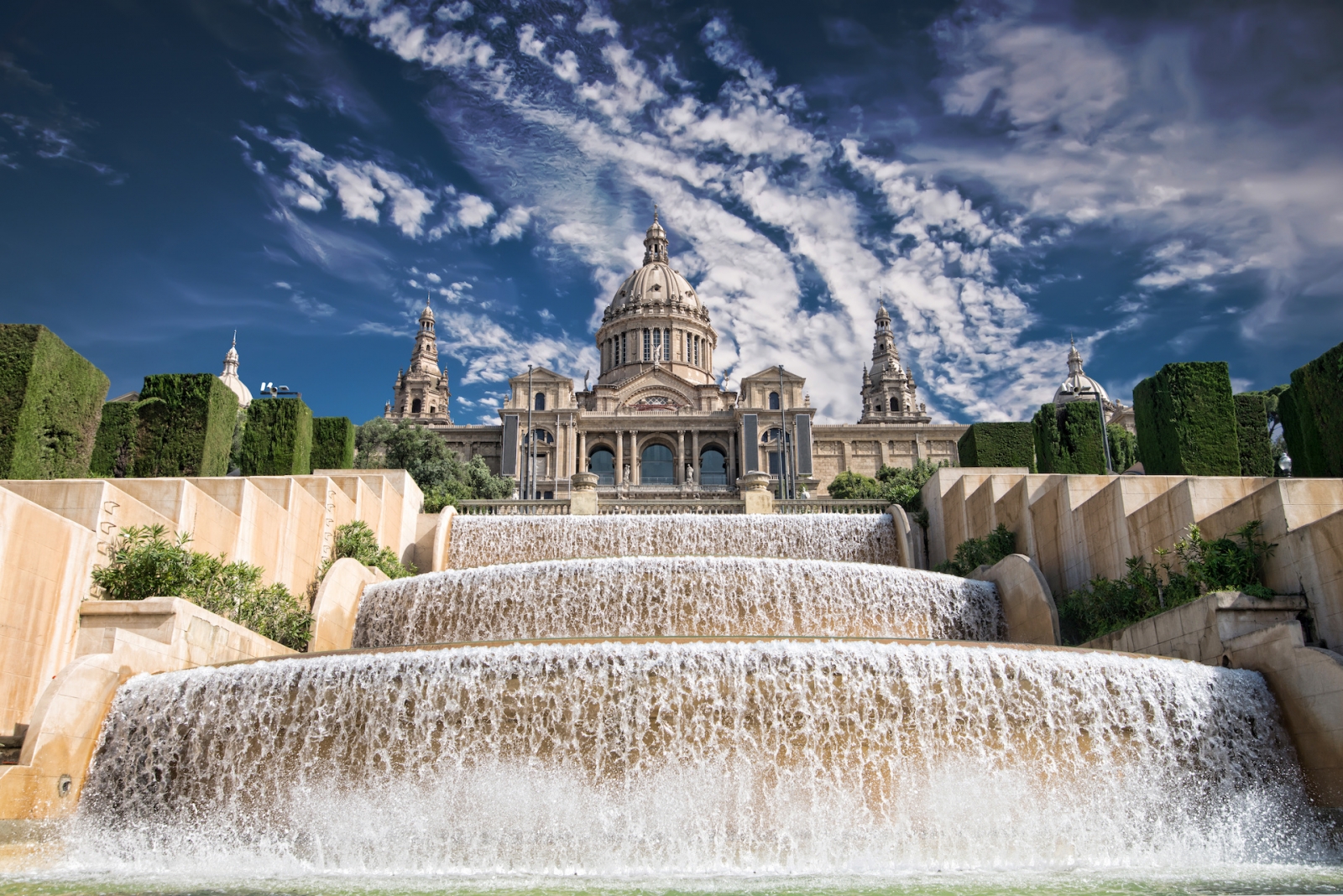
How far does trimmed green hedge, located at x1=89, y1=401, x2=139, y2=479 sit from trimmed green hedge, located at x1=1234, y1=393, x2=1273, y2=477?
80.6 feet

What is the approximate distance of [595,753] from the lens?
33.6 feet

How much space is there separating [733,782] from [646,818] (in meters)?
0.95

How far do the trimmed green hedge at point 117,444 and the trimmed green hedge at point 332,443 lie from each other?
17.4 ft

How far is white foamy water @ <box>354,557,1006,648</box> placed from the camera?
1628cm

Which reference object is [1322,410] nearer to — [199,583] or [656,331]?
[199,583]

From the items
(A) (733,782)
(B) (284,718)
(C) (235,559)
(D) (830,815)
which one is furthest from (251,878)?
(C) (235,559)

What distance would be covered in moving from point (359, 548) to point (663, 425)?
53938mm

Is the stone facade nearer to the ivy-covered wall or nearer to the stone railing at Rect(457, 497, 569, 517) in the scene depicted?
the stone railing at Rect(457, 497, 569, 517)

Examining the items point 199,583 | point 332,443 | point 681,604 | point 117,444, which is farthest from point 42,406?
point 681,604

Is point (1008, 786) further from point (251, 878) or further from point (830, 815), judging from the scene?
point (251, 878)

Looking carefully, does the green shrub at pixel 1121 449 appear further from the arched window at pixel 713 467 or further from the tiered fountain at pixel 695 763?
the tiered fountain at pixel 695 763

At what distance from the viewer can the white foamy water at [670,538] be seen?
22.3 metres

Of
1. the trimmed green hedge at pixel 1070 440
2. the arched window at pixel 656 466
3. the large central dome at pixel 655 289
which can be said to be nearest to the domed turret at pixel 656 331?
the large central dome at pixel 655 289

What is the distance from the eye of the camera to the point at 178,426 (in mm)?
21469
